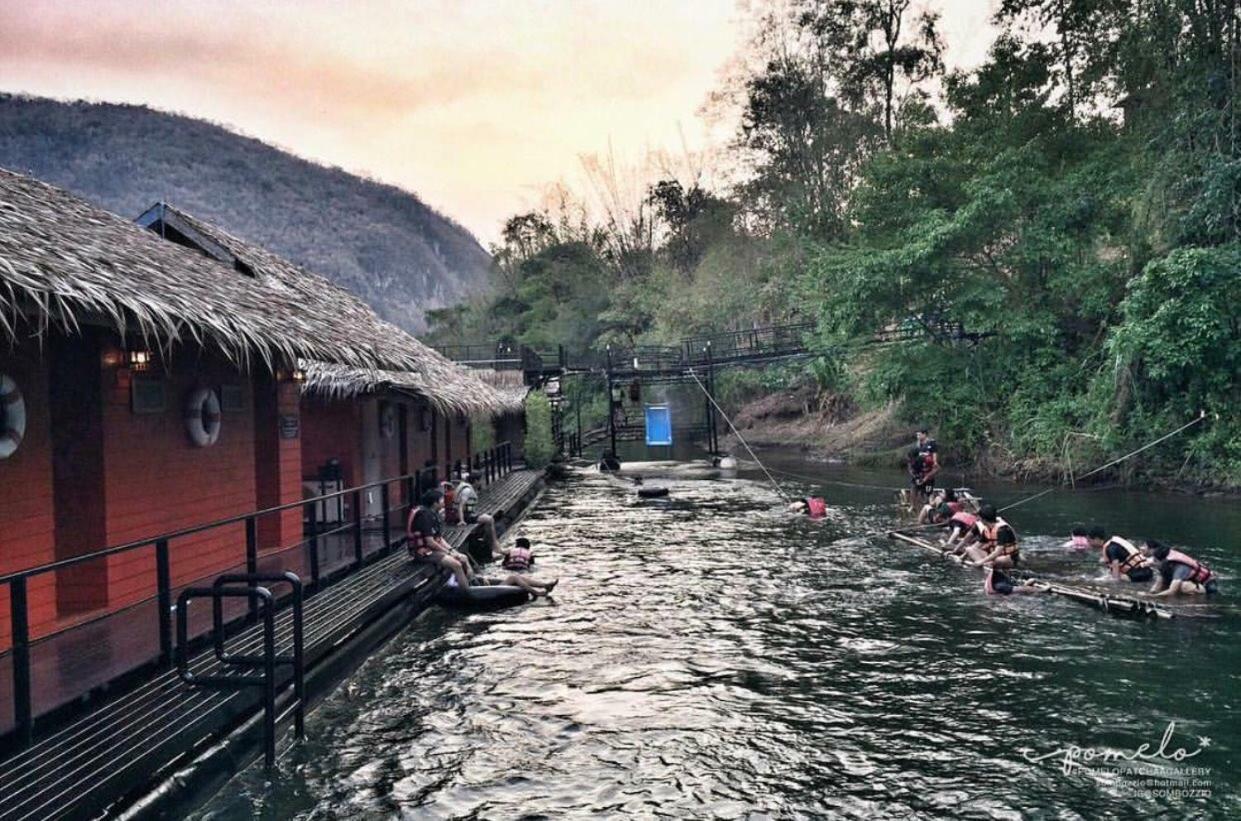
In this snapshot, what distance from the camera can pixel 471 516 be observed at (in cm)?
1565

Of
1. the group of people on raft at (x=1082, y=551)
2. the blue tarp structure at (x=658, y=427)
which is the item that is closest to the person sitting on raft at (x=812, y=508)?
the group of people on raft at (x=1082, y=551)

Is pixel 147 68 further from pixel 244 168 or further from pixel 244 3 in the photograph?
pixel 244 3

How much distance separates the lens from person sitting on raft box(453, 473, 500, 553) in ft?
46.5

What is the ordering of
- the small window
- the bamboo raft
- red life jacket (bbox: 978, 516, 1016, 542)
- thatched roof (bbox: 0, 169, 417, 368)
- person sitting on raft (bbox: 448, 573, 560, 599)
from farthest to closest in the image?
red life jacket (bbox: 978, 516, 1016, 542) → person sitting on raft (bbox: 448, 573, 560, 599) → the bamboo raft → the small window → thatched roof (bbox: 0, 169, 417, 368)

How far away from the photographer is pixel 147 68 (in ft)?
244

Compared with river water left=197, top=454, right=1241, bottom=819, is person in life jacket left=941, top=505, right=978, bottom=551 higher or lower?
higher

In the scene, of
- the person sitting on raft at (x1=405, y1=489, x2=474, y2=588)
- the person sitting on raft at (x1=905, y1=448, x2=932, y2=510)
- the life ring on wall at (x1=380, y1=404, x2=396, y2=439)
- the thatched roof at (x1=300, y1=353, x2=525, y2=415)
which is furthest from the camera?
the person sitting on raft at (x1=905, y1=448, x2=932, y2=510)

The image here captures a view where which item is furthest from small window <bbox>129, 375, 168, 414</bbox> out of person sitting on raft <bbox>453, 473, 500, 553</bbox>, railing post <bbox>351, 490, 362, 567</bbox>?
person sitting on raft <bbox>453, 473, 500, 553</bbox>

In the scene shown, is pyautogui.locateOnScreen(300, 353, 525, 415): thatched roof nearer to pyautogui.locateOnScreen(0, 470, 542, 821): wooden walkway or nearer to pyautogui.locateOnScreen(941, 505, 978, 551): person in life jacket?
pyautogui.locateOnScreen(0, 470, 542, 821): wooden walkway

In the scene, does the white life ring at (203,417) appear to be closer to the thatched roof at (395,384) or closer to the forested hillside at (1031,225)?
the thatched roof at (395,384)

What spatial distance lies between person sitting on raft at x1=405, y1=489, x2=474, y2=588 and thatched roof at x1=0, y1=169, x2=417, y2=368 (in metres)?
1.97

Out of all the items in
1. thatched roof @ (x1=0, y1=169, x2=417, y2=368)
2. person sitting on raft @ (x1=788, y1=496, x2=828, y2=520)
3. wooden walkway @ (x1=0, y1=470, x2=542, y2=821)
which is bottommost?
person sitting on raft @ (x1=788, y1=496, x2=828, y2=520)

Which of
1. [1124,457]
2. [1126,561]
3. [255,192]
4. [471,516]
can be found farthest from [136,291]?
[255,192]

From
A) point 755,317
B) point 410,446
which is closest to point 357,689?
point 410,446
